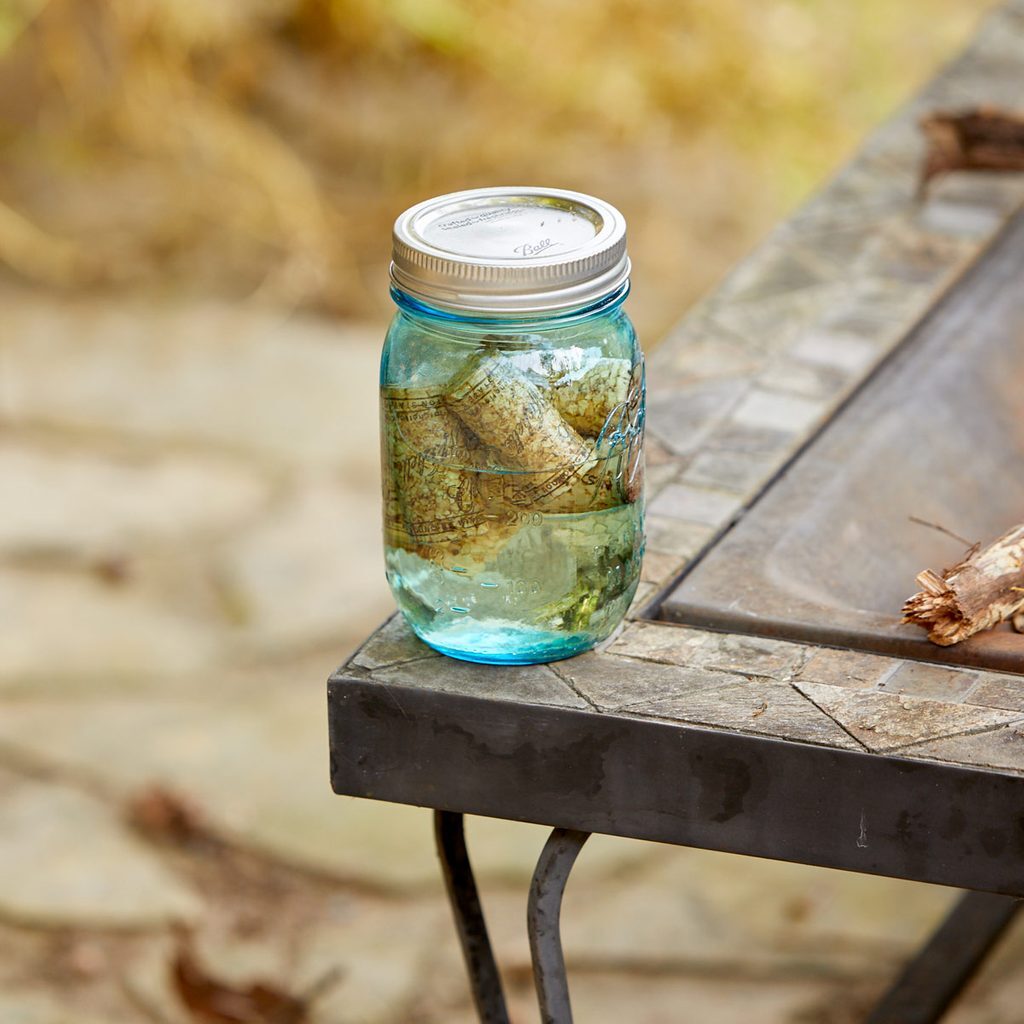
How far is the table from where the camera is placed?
1106 mm

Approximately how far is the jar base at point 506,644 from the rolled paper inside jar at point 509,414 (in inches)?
5.7

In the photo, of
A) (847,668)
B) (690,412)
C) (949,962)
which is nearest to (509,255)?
(847,668)

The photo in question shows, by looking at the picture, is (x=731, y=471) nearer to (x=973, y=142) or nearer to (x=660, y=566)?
(x=660, y=566)

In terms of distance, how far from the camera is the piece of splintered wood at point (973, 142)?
2.18m

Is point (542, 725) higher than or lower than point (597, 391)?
lower

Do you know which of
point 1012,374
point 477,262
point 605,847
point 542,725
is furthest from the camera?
point 605,847

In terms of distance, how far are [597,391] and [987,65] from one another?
1.91 meters

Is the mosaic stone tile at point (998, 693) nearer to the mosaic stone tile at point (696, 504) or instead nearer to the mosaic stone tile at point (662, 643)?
the mosaic stone tile at point (662, 643)

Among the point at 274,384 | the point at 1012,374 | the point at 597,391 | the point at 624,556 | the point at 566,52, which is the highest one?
the point at 597,391

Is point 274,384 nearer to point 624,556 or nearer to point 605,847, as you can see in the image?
point 605,847

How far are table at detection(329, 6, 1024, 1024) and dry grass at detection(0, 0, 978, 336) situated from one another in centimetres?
249

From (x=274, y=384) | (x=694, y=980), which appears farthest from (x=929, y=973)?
(x=274, y=384)

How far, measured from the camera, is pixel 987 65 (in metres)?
2.74

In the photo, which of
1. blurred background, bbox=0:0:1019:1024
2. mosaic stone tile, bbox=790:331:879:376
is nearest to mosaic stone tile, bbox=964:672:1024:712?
mosaic stone tile, bbox=790:331:879:376
